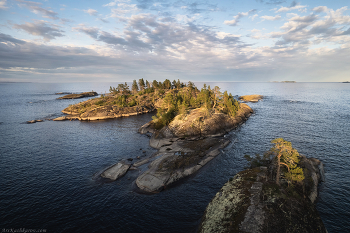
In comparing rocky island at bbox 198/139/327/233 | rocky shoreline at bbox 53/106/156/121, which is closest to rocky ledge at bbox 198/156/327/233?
rocky island at bbox 198/139/327/233

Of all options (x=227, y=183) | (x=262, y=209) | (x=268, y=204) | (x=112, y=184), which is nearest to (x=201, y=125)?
(x=227, y=183)

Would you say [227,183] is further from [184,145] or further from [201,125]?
[201,125]

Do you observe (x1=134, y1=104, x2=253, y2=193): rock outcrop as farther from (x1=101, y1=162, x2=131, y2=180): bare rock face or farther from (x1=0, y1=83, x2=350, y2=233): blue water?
(x1=101, y1=162, x2=131, y2=180): bare rock face

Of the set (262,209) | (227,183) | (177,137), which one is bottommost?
(227,183)

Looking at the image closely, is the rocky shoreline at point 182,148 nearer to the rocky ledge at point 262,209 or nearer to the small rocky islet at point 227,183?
the small rocky islet at point 227,183

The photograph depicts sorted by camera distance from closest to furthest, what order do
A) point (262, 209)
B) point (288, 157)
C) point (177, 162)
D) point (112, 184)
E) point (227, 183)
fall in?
point (262, 209) → point (288, 157) → point (227, 183) → point (112, 184) → point (177, 162)

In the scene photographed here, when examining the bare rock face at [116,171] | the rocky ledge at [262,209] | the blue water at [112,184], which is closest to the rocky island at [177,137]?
the bare rock face at [116,171]

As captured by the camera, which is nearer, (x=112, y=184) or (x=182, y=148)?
(x=112, y=184)
